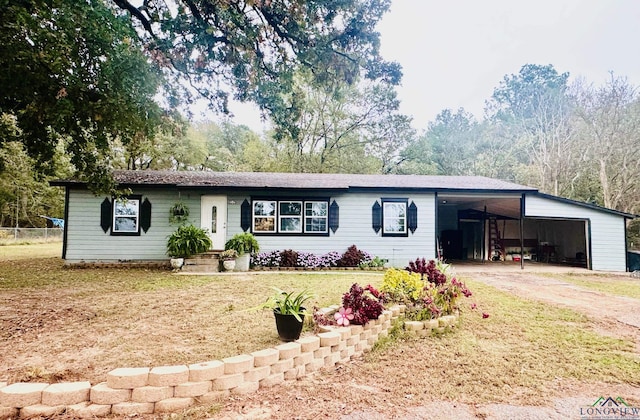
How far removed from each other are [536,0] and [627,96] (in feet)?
26.0

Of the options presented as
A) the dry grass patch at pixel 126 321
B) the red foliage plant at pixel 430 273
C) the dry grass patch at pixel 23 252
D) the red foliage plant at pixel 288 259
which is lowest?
the dry grass patch at pixel 126 321

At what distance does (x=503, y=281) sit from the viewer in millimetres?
8922

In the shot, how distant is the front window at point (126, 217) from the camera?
10477mm

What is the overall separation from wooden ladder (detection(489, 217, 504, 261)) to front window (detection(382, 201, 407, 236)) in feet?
21.7

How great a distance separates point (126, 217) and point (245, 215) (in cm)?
367

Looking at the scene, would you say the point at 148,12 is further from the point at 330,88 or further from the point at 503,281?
the point at 503,281

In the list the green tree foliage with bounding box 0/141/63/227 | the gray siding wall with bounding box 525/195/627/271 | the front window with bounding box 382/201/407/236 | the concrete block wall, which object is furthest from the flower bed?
the green tree foliage with bounding box 0/141/63/227

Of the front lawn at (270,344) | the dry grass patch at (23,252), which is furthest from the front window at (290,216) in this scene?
the dry grass patch at (23,252)

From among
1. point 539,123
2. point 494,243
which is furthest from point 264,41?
point 539,123

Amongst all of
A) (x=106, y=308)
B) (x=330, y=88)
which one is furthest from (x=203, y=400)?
(x=330, y=88)

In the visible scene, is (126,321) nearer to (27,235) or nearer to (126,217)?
(126,217)

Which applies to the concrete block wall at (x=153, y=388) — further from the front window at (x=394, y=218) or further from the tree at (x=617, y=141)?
the tree at (x=617, y=141)

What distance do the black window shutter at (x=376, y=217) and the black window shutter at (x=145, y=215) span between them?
7.15 metres

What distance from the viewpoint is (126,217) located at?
1053 centimetres
